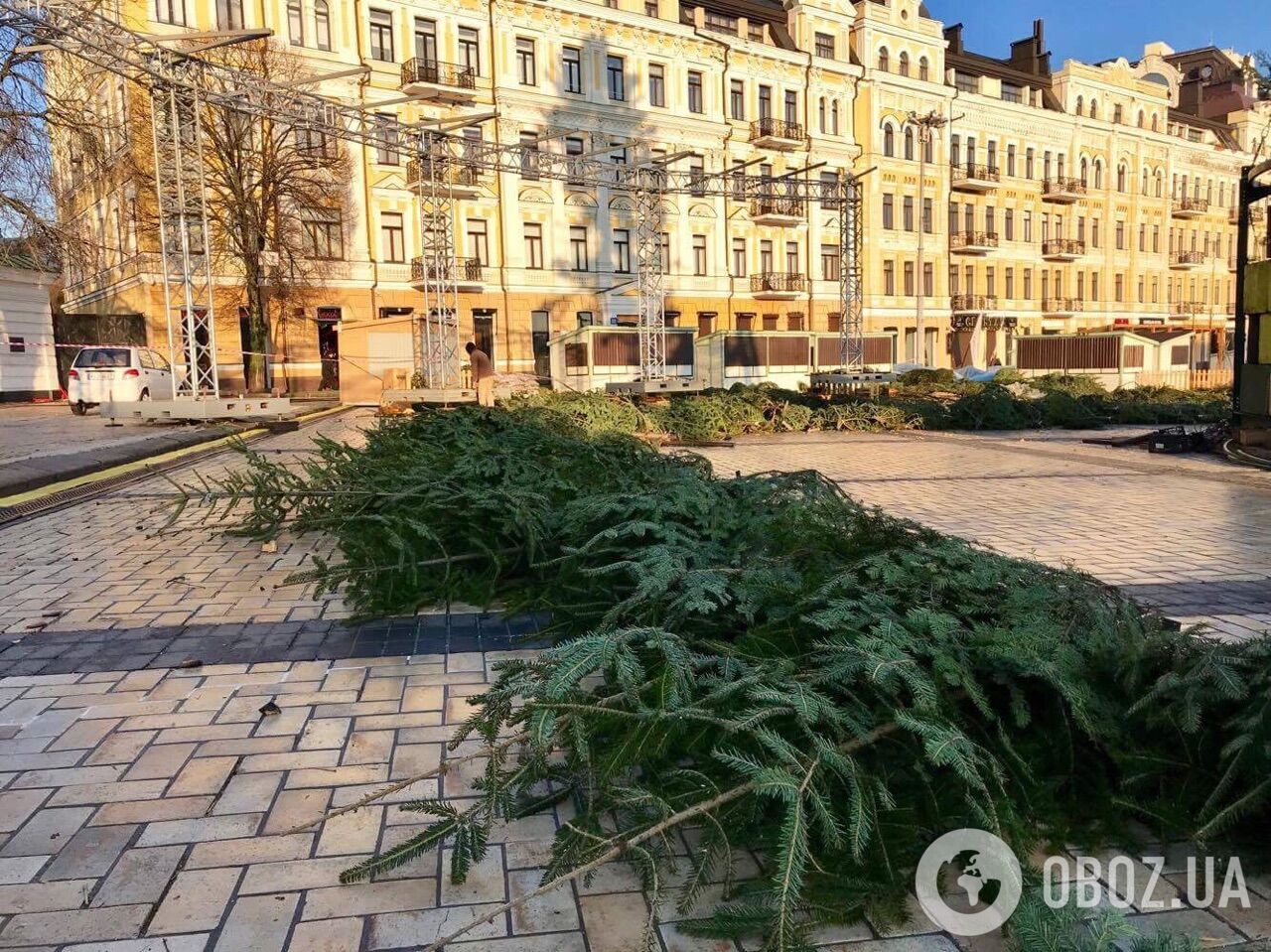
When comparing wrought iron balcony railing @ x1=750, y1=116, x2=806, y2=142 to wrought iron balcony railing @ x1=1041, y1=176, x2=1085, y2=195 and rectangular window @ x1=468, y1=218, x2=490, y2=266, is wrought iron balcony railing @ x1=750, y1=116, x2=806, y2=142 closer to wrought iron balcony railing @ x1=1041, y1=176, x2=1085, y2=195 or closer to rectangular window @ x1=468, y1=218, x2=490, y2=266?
rectangular window @ x1=468, y1=218, x2=490, y2=266

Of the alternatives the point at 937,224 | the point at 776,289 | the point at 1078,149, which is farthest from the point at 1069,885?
the point at 1078,149

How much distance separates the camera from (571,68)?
39.6 meters

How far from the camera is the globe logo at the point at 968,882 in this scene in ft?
7.23

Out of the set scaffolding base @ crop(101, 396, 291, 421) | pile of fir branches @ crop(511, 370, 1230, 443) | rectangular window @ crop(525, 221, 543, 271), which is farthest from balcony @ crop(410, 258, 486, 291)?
scaffolding base @ crop(101, 396, 291, 421)

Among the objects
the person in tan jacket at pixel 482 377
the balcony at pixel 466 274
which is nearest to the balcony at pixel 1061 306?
the balcony at pixel 466 274

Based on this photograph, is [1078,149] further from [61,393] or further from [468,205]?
[61,393]

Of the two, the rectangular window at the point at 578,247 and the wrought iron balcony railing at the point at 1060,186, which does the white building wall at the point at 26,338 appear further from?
the wrought iron balcony railing at the point at 1060,186

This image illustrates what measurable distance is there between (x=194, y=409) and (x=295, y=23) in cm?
2296

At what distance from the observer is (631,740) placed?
2.48 m

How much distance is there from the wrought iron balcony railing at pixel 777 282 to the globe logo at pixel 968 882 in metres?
44.6

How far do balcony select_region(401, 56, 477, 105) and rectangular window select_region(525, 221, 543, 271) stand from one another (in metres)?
5.69

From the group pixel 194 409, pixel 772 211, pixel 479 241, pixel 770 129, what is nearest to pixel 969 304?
pixel 772 211

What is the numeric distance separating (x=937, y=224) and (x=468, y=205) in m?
27.7

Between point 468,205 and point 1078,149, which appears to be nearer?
point 468,205
